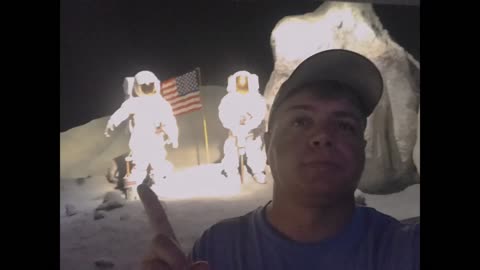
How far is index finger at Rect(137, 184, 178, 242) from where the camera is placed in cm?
216

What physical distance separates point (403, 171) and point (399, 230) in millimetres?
242

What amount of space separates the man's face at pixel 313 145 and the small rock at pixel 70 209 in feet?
2.46

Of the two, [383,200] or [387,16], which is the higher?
[387,16]

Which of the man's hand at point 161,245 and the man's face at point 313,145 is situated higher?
the man's face at point 313,145

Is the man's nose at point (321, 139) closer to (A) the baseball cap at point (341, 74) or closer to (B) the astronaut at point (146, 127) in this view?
(A) the baseball cap at point (341, 74)

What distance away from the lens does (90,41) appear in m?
2.17

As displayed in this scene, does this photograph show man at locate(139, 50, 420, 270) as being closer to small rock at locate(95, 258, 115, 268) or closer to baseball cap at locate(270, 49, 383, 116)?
baseball cap at locate(270, 49, 383, 116)

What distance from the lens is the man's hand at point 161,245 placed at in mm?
2131

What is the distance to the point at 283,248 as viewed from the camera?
2186 mm

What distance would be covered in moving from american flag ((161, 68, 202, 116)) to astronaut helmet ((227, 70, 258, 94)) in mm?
131

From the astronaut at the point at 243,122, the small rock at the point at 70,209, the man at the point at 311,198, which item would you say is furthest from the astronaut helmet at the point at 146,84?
the small rock at the point at 70,209
